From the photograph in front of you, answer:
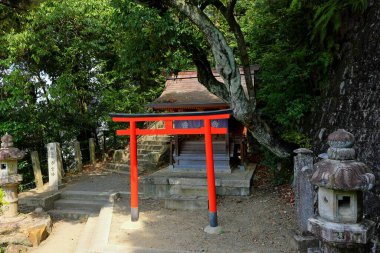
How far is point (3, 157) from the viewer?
25.6 ft

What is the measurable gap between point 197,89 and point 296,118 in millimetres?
4194

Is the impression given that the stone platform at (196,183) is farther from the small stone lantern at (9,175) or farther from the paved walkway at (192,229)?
the small stone lantern at (9,175)

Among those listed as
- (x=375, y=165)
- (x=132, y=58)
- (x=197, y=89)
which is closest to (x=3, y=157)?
(x=132, y=58)

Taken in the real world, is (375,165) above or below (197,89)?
below

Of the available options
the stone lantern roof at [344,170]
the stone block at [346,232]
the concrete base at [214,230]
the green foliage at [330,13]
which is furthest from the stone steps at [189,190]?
the stone lantern roof at [344,170]

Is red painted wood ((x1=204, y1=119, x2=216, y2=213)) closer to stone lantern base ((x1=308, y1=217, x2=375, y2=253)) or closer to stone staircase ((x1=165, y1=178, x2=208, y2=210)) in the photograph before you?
stone staircase ((x1=165, y1=178, x2=208, y2=210))

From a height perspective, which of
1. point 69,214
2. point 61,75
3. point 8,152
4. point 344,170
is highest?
point 61,75

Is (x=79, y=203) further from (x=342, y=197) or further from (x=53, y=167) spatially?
(x=342, y=197)

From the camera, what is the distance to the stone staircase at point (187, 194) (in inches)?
328

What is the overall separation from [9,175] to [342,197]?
308 inches

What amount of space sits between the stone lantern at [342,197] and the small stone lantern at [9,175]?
7.41 meters

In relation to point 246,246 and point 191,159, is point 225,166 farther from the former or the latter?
point 246,246

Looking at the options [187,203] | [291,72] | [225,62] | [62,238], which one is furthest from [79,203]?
[291,72]

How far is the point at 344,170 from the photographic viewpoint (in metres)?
3.26
